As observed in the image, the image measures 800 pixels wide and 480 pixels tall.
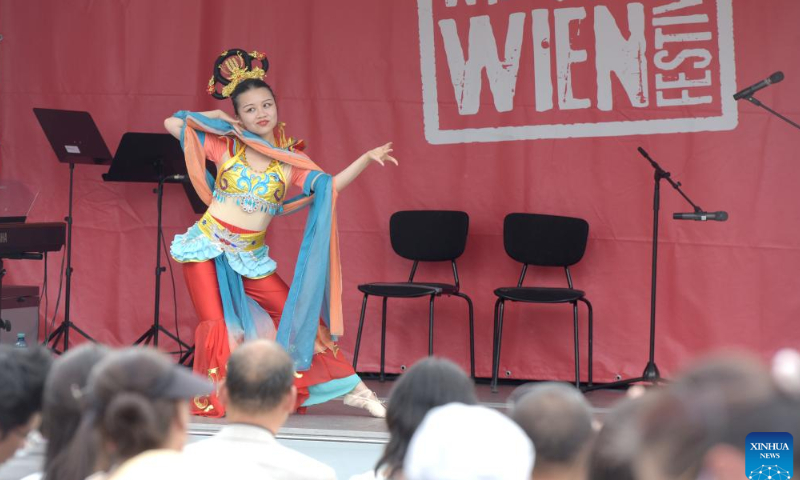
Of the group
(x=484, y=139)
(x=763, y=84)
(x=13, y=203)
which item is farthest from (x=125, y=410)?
(x=13, y=203)

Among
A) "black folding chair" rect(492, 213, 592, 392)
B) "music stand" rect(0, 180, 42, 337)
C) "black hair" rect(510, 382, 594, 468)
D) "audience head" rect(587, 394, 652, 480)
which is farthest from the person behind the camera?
"music stand" rect(0, 180, 42, 337)

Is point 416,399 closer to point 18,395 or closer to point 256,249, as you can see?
point 18,395

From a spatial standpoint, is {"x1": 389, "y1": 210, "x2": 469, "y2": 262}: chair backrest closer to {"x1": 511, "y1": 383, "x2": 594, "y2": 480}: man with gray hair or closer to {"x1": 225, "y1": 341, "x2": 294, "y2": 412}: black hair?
{"x1": 225, "y1": 341, "x2": 294, "y2": 412}: black hair

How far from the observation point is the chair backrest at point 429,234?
5707 mm

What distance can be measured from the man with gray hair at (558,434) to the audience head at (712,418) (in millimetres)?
756

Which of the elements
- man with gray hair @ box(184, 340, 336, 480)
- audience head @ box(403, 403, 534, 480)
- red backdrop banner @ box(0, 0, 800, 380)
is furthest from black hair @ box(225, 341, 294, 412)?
red backdrop banner @ box(0, 0, 800, 380)

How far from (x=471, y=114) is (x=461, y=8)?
25.1 inches

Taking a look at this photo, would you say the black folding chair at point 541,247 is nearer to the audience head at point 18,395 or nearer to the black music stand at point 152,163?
the black music stand at point 152,163

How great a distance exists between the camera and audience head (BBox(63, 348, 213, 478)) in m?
1.60

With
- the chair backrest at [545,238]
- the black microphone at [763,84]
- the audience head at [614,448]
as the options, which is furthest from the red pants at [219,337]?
the audience head at [614,448]

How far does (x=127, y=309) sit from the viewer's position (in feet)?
20.3

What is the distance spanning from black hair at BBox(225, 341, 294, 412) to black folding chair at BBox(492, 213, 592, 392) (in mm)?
3218

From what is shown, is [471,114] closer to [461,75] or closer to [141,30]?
[461,75]

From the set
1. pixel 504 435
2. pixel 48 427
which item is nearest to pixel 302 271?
pixel 48 427
